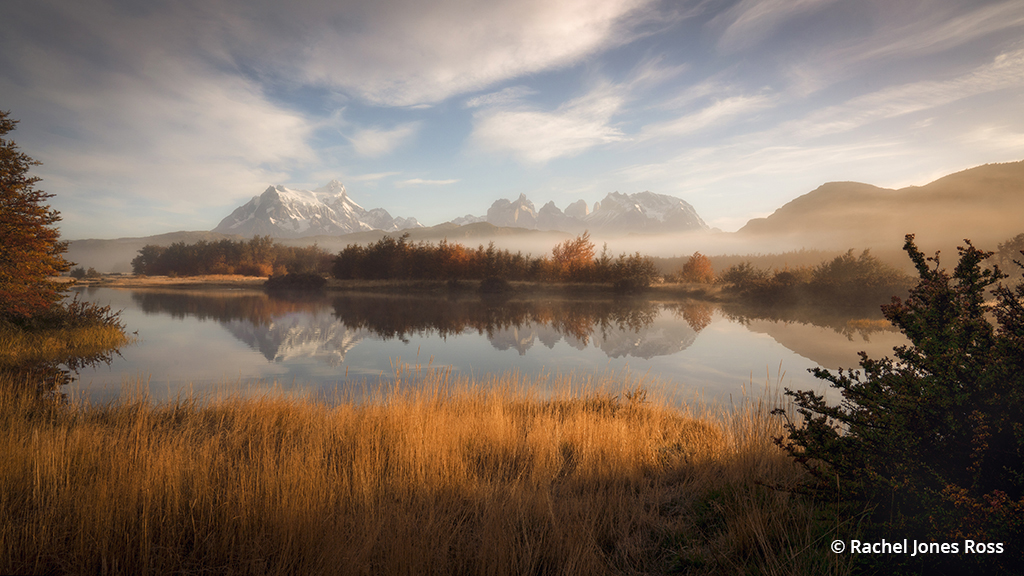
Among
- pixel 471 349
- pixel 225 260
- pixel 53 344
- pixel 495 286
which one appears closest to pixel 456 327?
pixel 471 349

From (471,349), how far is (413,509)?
13.4m

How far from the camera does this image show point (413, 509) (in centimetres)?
372

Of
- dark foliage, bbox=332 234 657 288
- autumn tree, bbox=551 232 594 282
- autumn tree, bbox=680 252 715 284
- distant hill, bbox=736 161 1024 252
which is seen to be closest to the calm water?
dark foliage, bbox=332 234 657 288

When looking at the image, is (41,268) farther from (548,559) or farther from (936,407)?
(936,407)

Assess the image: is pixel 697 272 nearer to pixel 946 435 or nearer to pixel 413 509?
pixel 946 435

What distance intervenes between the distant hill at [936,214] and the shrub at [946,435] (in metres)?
60.6

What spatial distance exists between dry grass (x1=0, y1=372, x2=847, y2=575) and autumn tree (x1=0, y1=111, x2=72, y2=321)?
10265mm

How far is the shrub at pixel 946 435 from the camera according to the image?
2225mm

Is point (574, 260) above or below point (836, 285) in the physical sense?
above

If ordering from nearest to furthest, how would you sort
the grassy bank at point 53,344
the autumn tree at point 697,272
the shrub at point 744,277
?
the grassy bank at point 53,344, the shrub at point 744,277, the autumn tree at point 697,272

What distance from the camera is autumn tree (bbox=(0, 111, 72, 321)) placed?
12023mm

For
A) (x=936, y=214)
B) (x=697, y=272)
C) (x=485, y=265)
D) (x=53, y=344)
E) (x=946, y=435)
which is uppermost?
(x=936, y=214)

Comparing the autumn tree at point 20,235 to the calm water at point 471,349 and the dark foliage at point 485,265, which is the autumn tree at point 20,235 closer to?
the calm water at point 471,349

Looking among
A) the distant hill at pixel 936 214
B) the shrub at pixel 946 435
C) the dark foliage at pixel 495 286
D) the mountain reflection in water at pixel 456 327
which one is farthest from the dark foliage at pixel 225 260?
the distant hill at pixel 936 214
